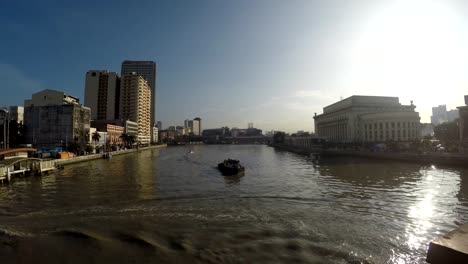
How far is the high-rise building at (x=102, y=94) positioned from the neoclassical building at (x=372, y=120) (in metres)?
122

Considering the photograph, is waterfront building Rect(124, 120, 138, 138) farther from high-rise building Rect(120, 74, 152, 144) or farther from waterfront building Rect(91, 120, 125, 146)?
waterfront building Rect(91, 120, 125, 146)

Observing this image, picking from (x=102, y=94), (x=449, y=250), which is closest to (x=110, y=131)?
(x=102, y=94)

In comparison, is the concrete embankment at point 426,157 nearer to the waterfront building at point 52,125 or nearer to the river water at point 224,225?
the river water at point 224,225

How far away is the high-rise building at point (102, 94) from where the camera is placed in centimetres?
15775

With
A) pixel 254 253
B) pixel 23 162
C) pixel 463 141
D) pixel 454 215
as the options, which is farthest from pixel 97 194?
pixel 463 141

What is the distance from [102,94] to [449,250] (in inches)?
7016

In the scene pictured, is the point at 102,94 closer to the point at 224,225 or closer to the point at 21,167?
the point at 21,167

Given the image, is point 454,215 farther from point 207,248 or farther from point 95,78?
point 95,78

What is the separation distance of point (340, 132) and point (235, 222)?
476 ft

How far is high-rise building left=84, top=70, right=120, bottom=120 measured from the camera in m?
158

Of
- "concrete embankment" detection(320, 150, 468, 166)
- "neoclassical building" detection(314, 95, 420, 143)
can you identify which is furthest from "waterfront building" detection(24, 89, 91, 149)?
"neoclassical building" detection(314, 95, 420, 143)

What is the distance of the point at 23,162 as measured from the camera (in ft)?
131

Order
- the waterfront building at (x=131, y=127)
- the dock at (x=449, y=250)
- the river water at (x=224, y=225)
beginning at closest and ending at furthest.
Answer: the dock at (x=449, y=250)
the river water at (x=224, y=225)
the waterfront building at (x=131, y=127)

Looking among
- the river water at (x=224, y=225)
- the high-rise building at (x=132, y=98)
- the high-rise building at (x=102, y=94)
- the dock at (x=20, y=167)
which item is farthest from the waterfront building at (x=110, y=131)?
the river water at (x=224, y=225)
